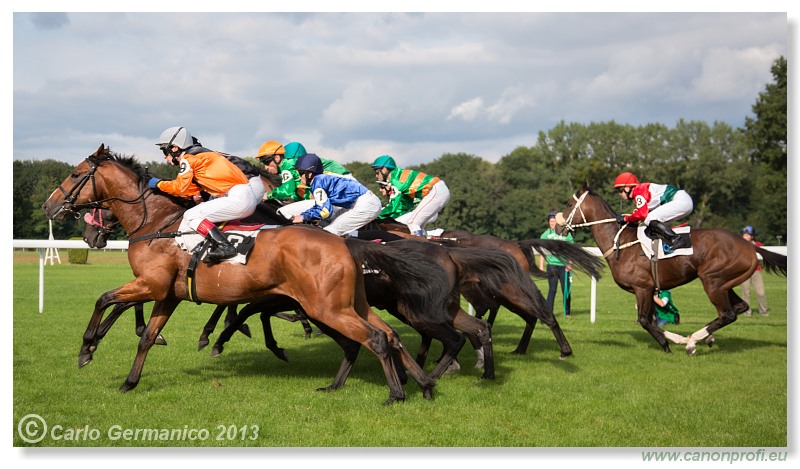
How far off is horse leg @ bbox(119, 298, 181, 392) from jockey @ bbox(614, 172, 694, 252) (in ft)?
18.4

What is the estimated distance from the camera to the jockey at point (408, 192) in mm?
8305

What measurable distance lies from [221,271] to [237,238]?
300 millimetres

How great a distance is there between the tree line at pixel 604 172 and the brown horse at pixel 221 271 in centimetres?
3404

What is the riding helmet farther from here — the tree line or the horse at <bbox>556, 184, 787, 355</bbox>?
the tree line

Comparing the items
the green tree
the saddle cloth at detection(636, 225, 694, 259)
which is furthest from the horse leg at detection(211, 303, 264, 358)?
the green tree

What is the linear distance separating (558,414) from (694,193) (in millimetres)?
54735

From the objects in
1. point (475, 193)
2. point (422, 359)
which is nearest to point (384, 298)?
point (422, 359)

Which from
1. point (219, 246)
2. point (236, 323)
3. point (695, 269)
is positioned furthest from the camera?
point (695, 269)

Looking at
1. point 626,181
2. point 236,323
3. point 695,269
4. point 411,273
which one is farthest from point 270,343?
point 695,269

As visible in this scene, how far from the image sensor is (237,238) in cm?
566

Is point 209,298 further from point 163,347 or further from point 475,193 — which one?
point 475,193

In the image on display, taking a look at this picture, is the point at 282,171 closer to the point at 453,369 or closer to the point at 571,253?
the point at 453,369

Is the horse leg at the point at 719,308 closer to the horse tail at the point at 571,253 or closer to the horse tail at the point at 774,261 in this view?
the horse tail at the point at 774,261

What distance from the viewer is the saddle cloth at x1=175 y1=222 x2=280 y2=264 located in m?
5.62
